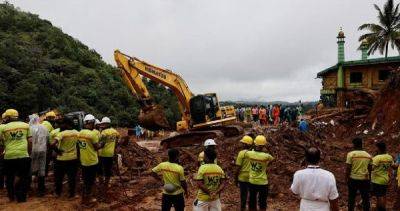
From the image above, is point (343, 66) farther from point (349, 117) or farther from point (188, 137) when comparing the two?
point (188, 137)

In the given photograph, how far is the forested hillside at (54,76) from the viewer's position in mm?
37219

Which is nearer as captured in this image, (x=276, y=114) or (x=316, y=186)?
(x=316, y=186)

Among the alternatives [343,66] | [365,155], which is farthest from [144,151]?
[343,66]

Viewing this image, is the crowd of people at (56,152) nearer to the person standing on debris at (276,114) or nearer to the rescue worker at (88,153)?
the rescue worker at (88,153)

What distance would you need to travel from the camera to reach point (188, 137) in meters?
22.2

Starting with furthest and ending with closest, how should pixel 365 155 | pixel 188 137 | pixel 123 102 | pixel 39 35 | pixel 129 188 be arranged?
pixel 39 35 → pixel 123 102 → pixel 188 137 → pixel 129 188 → pixel 365 155

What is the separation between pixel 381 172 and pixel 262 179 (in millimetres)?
2469

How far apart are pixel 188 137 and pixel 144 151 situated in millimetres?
4743

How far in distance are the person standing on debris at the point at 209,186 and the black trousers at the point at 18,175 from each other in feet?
14.3

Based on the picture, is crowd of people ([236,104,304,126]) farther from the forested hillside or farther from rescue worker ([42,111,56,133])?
rescue worker ([42,111,56,133])

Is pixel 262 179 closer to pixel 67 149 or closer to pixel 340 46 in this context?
pixel 67 149

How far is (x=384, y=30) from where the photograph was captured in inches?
1989

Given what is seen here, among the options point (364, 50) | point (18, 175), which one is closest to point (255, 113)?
point (364, 50)

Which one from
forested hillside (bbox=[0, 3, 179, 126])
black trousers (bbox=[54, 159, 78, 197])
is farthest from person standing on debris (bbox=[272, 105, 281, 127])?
black trousers (bbox=[54, 159, 78, 197])
